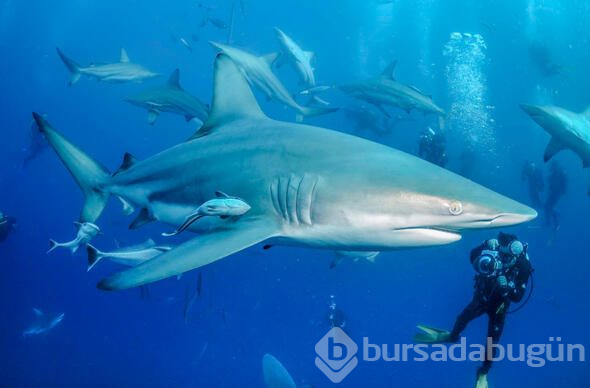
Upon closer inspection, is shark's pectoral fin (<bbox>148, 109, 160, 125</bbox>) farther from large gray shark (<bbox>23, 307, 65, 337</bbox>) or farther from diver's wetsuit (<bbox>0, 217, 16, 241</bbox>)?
large gray shark (<bbox>23, 307, 65, 337</bbox>)

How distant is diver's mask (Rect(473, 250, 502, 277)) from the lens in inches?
210

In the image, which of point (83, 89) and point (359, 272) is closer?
point (359, 272)

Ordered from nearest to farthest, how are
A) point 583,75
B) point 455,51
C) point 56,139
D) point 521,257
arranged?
point 56,139 < point 521,257 < point 583,75 < point 455,51

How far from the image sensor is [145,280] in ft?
7.85

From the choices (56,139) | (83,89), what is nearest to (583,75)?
(56,139)

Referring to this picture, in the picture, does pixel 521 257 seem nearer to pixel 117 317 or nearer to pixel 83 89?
pixel 117 317

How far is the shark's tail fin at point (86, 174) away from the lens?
445cm

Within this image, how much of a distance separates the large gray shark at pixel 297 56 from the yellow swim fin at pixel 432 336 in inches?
243

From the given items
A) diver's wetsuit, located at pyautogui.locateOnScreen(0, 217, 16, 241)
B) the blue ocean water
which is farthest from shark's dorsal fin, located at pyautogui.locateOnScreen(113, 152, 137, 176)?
the blue ocean water

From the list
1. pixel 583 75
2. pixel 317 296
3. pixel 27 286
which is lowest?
pixel 27 286

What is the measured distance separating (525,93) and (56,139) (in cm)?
4623

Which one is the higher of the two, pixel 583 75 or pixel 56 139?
pixel 583 75

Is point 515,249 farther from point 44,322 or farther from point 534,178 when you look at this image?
point 534,178

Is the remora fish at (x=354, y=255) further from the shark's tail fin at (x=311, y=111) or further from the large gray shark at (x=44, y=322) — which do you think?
the large gray shark at (x=44, y=322)
